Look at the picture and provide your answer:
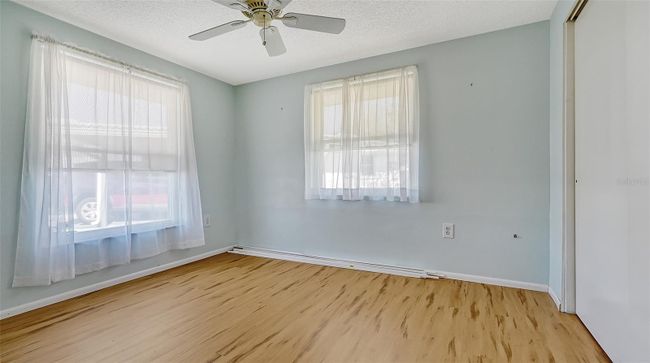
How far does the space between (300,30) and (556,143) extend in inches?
89.2

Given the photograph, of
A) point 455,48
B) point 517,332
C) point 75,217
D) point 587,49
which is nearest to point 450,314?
point 517,332

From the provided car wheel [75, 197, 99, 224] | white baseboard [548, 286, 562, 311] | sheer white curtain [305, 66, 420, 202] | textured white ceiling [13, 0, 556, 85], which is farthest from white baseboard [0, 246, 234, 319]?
white baseboard [548, 286, 562, 311]

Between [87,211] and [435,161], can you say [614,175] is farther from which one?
[87,211]

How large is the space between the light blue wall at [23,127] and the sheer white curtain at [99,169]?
7cm

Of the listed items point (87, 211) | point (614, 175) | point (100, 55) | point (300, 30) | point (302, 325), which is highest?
point (300, 30)

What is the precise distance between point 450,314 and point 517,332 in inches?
15.5

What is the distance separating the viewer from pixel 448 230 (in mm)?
2732

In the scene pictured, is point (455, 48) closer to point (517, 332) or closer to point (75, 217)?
point (517, 332)

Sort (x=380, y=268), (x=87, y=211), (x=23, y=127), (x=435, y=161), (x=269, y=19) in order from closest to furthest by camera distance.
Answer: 1. (x=269, y=19)
2. (x=23, y=127)
3. (x=87, y=211)
4. (x=435, y=161)
5. (x=380, y=268)

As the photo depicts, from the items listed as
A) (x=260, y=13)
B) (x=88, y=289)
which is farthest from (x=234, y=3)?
(x=88, y=289)

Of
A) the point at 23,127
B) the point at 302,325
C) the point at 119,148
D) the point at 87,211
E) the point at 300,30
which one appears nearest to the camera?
the point at 302,325

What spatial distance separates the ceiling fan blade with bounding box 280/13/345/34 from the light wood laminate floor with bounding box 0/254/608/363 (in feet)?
6.29

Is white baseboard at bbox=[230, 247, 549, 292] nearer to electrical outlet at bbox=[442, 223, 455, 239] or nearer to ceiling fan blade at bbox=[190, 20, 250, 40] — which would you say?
electrical outlet at bbox=[442, 223, 455, 239]

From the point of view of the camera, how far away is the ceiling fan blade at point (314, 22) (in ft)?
5.57
